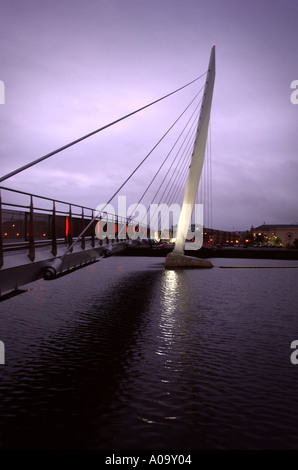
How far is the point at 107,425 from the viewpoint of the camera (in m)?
6.47

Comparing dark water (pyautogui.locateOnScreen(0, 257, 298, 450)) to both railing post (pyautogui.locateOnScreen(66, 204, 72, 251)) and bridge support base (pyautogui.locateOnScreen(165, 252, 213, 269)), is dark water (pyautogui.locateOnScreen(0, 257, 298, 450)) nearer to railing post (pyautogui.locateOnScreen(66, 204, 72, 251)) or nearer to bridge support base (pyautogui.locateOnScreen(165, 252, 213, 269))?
railing post (pyautogui.locateOnScreen(66, 204, 72, 251))

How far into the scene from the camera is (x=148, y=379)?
877 cm

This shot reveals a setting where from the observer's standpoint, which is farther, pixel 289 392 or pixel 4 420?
pixel 289 392

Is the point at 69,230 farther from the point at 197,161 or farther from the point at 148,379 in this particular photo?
the point at 197,161

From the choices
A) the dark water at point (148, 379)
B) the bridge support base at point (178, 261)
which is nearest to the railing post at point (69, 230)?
the dark water at point (148, 379)

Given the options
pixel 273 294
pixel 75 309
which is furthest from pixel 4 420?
pixel 273 294

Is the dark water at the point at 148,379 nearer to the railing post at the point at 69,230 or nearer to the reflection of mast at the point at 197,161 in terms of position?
the railing post at the point at 69,230

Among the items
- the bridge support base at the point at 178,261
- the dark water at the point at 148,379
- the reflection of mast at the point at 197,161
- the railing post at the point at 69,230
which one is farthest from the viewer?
the bridge support base at the point at 178,261

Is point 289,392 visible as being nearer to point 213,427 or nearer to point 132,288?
point 213,427

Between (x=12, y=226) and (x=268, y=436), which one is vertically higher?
(x=12, y=226)

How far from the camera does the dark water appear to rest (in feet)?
20.3

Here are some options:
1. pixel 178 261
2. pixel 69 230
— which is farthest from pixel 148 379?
pixel 178 261

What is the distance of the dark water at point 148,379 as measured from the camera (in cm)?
618
